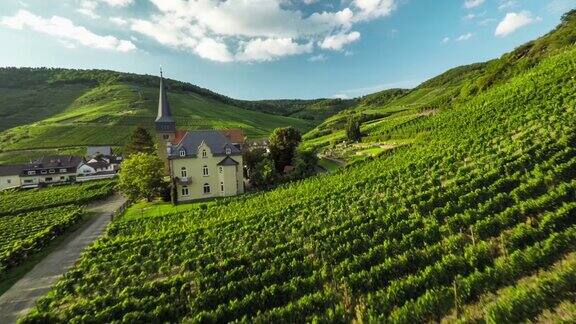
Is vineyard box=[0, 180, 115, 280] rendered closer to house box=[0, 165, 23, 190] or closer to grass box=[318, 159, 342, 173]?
house box=[0, 165, 23, 190]

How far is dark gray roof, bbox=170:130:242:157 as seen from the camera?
59.9m

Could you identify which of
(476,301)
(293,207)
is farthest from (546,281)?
(293,207)

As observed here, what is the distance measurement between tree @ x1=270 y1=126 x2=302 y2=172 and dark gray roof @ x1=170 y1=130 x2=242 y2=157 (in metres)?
8.33

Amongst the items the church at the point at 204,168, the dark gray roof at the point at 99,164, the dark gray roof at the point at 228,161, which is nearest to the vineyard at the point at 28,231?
the church at the point at 204,168

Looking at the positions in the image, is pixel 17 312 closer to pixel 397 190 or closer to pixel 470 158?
pixel 397 190

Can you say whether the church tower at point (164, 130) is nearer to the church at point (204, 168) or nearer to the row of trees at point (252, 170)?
the row of trees at point (252, 170)

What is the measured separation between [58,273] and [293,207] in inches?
881

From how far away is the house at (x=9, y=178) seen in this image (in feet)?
354

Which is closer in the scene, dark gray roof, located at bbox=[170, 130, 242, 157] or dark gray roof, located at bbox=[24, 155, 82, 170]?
dark gray roof, located at bbox=[170, 130, 242, 157]

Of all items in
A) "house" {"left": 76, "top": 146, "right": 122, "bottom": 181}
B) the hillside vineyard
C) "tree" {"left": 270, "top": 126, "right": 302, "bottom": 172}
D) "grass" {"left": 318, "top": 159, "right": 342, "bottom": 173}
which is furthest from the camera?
"house" {"left": 76, "top": 146, "right": 122, "bottom": 181}

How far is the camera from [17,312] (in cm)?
2528

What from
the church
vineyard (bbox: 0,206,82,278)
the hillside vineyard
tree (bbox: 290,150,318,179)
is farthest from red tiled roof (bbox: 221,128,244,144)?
the hillside vineyard

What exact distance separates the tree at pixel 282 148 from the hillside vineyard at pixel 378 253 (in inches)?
1027

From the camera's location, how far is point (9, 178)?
10831 centimetres
